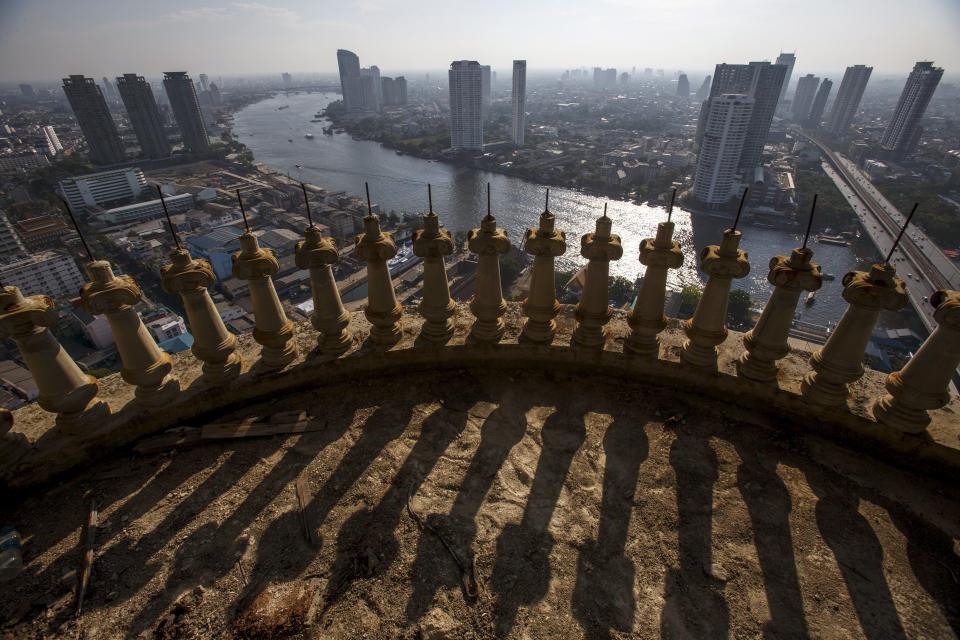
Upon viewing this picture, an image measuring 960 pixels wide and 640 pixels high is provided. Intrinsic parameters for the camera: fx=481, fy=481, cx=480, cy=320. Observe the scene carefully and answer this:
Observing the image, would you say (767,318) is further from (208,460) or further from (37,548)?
(37,548)

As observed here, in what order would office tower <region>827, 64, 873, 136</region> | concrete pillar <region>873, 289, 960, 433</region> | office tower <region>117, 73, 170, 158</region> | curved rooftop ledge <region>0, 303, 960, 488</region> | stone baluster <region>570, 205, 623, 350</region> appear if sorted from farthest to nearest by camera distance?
office tower <region>827, 64, 873, 136</region>, office tower <region>117, 73, 170, 158</region>, stone baluster <region>570, 205, 623, 350</region>, curved rooftop ledge <region>0, 303, 960, 488</region>, concrete pillar <region>873, 289, 960, 433</region>

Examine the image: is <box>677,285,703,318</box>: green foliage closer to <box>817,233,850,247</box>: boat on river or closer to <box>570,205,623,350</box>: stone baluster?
<box>817,233,850,247</box>: boat on river

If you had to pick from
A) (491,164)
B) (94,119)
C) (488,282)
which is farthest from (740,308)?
(94,119)

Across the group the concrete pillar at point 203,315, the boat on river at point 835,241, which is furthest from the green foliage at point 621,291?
the concrete pillar at point 203,315

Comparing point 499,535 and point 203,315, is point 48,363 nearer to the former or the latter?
point 203,315

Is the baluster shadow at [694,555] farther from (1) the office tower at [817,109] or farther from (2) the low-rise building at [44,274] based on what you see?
(1) the office tower at [817,109]

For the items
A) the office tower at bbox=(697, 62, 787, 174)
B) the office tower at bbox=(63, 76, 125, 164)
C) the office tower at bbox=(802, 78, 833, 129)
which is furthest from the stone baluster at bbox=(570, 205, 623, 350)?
the office tower at bbox=(802, 78, 833, 129)
